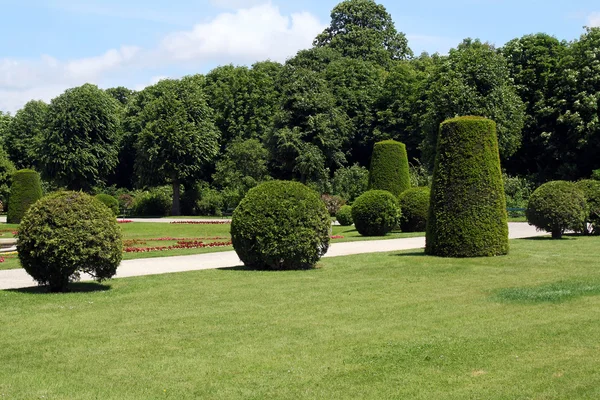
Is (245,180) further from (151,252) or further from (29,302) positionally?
(29,302)

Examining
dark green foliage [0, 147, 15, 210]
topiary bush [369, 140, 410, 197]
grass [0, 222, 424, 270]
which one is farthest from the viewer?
dark green foliage [0, 147, 15, 210]

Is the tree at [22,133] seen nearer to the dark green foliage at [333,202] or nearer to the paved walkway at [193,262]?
the dark green foliage at [333,202]

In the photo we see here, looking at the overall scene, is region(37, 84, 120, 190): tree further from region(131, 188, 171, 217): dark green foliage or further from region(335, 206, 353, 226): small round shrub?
region(335, 206, 353, 226): small round shrub

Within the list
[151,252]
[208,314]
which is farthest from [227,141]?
[208,314]

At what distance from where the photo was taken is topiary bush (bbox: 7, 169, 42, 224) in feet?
130

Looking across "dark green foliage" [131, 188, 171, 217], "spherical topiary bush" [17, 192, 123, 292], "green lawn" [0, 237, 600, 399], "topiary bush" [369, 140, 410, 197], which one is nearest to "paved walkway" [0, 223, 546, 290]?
"spherical topiary bush" [17, 192, 123, 292]

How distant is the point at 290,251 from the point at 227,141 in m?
44.6

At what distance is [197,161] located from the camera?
50.9 metres

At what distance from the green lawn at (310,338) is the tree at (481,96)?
27965 mm

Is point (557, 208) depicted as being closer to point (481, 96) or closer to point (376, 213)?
point (376, 213)

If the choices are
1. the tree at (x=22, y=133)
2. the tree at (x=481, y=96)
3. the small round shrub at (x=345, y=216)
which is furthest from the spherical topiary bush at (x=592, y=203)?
the tree at (x=22, y=133)

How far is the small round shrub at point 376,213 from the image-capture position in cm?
2616

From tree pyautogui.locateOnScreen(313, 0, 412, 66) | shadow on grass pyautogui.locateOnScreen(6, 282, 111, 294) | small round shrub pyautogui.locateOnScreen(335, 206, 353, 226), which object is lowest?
shadow on grass pyautogui.locateOnScreen(6, 282, 111, 294)

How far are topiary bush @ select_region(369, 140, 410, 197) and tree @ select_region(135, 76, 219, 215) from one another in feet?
71.5
